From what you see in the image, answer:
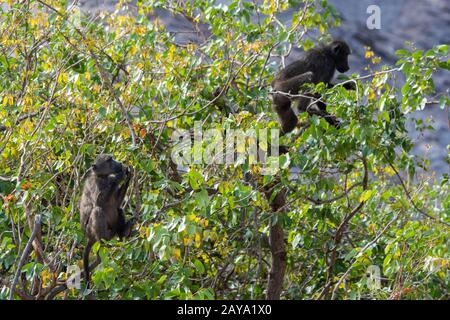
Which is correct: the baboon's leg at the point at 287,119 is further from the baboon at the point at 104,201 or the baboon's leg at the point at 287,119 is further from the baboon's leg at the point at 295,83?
the baboon at the point at 104,201

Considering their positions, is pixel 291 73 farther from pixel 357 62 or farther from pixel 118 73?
pixel 357 62

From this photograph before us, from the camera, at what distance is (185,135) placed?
19.5 feet

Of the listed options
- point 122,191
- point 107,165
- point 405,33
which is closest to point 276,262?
point 122,191

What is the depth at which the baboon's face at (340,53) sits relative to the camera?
24.1 feet

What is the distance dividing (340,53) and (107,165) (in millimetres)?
2863

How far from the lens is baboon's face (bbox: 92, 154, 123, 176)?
5.55 metres

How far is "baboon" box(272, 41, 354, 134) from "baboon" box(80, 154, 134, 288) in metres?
1.52

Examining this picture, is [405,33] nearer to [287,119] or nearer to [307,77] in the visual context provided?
[307,77]

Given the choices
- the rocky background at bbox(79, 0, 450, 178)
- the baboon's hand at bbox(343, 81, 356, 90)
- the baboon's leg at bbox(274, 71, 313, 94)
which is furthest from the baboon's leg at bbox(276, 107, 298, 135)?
the rocky background at bbox(79, 0, 450, 178)

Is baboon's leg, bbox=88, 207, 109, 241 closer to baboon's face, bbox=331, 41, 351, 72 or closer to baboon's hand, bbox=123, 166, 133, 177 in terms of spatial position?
baboon's hand, bbox=123, 166, 133, 177

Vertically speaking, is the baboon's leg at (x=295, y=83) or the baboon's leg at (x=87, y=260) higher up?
the baboon's leg at (x=295, y=83)

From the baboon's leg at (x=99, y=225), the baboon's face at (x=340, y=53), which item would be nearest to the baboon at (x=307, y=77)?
the baboon's face at (x=340, y=53)
